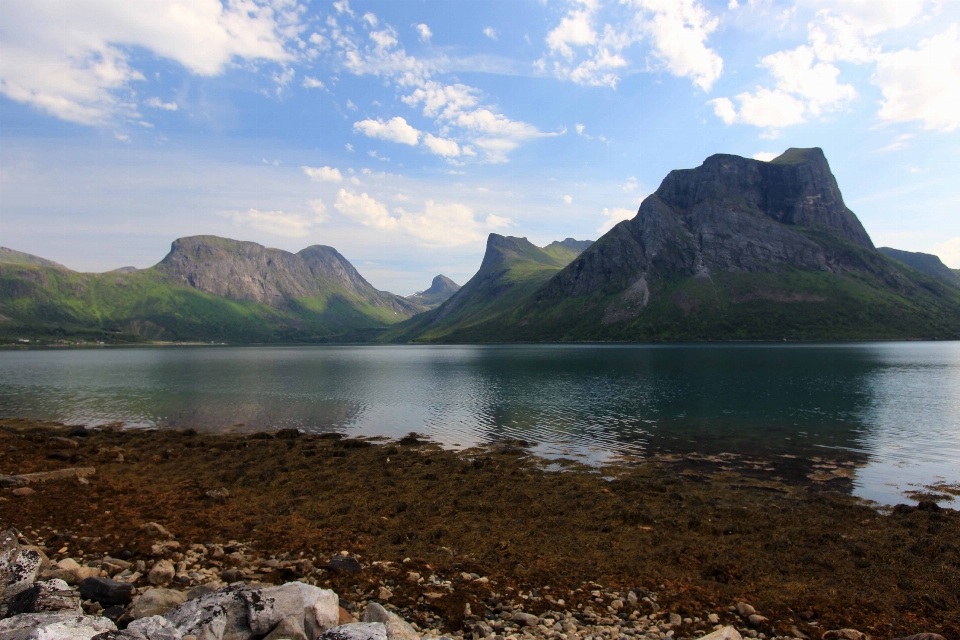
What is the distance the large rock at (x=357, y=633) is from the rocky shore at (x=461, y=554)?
0.04 metres

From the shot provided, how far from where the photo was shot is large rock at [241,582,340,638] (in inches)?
450

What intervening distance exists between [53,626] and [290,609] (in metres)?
4.57

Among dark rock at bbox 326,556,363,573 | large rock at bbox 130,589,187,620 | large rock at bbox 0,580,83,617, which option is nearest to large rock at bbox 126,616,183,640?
large rock at bbox 130,589,187,620

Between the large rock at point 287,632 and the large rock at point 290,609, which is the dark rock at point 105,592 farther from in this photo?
the large rock at point 287,632

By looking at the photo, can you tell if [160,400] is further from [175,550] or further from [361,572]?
[361,572]

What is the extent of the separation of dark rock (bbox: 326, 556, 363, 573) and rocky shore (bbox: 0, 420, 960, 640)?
0.22 feet

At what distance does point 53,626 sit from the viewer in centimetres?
1015

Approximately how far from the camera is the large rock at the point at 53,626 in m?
9.93

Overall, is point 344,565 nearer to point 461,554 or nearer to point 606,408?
point 461,554

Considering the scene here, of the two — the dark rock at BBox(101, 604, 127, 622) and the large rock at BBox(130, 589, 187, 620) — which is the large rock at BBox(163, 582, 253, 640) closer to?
the large rock at BBox(130, 589, 187, 620)

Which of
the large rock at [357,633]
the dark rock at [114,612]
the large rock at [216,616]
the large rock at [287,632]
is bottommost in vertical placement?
the dark rock at [114,612]

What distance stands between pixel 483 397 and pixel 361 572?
6397 cm

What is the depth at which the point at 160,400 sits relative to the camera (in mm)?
79188

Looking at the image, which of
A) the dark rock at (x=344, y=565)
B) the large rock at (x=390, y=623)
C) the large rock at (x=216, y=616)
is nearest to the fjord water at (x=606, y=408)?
the dark rock at (x=344, y=565)
